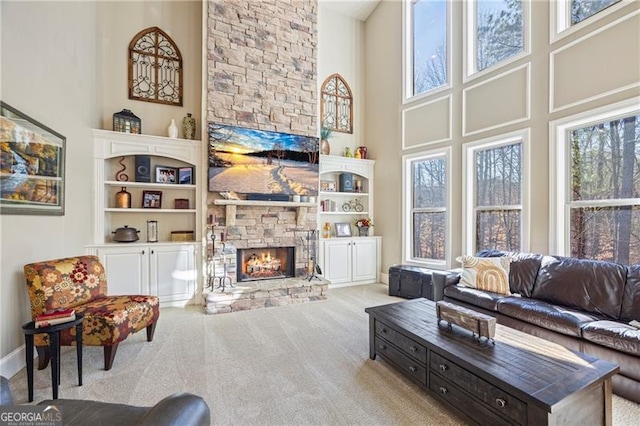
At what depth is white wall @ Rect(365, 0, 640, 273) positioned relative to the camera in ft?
9.49

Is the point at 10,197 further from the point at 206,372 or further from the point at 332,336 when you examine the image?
the point at 332,336

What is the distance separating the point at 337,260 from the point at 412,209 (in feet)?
5.42

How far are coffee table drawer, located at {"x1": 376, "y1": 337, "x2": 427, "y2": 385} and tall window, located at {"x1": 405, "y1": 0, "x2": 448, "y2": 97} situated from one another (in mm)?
4135

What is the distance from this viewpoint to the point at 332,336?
3.12 meters

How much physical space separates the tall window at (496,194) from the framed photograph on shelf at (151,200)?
472 cm

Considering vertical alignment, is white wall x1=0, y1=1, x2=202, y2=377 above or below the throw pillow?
above

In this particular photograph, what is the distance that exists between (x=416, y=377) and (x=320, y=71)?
549 centimetres

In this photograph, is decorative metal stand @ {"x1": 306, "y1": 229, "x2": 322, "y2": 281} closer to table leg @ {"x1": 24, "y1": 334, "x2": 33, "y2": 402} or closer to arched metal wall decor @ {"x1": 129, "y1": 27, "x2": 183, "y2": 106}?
arched metal wall decor @ {"x1": 129, "y1": 27, "x2": 183, "y2": 106}

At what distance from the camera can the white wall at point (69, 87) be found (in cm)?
233

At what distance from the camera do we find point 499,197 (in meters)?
3.98

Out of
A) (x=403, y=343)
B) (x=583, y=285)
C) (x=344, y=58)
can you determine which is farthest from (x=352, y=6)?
(x=403, y=343)

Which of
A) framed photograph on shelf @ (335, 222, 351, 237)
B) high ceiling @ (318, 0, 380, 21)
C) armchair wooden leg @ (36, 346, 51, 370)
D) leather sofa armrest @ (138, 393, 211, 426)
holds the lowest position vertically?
armchair wooden leg @ (36, 346, 51, 370)

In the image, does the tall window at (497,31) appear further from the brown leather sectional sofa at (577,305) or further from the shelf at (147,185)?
the shelf at (147,185)

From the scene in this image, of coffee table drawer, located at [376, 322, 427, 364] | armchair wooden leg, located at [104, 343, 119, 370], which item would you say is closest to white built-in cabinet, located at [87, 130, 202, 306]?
armchair wooden leg, located at [104, 343, 119, 370]
